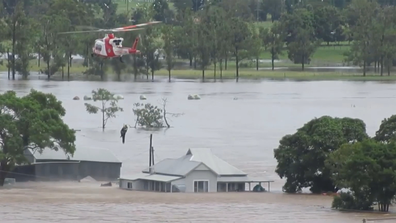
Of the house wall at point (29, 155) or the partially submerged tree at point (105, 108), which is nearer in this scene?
the house wall at point (29, 155)

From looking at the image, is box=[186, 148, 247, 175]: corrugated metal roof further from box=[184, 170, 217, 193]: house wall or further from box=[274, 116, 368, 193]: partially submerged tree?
box=[274, 116, 368, 193]: partially submerged tree

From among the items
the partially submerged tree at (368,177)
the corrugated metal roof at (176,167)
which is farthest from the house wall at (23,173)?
the partially submerged tree at (368,177)

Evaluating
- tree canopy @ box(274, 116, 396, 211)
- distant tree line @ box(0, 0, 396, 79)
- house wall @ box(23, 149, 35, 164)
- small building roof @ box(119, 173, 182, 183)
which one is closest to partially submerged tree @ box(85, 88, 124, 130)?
distant tree line @ box(0, 0, 396, 79)

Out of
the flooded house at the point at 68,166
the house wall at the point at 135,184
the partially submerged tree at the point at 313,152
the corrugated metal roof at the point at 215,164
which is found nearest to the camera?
the partially submerged tree at the point at 313,152

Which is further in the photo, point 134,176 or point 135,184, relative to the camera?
point 134,176

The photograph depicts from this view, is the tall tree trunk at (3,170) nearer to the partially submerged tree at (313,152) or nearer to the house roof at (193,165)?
the house roof at (193,165)

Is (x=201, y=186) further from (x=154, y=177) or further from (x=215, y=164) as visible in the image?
(x=154, y=177)

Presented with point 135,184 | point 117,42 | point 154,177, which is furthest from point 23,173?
point 117,42
